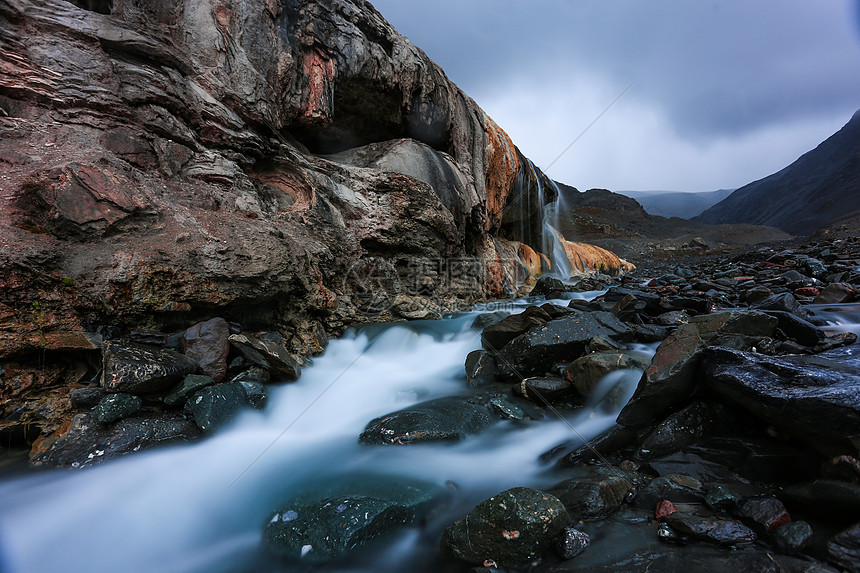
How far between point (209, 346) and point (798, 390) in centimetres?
494

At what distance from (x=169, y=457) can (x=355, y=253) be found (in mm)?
4820

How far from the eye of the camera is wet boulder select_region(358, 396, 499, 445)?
3.06 metres

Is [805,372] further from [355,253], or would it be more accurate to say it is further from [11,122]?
[11,122]

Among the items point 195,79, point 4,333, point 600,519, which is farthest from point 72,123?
point 600,519

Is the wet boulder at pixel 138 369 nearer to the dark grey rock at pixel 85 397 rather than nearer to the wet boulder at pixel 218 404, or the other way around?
the dark grey rock at pixel 85 397

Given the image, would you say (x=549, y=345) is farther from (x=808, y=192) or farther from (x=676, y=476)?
(x=808, y=192)

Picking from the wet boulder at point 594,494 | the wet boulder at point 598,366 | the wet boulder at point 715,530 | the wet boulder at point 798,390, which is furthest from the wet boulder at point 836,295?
the wet boulder at point 715,530

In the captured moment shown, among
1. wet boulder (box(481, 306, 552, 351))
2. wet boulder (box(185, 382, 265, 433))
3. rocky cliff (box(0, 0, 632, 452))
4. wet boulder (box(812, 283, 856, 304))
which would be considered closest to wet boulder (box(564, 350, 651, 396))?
wet boulder (box(481, 306, 552, 351))

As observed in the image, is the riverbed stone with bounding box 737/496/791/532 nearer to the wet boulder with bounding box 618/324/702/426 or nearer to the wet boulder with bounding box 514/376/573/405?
the wet boulder with bounding box 618/324/702/426

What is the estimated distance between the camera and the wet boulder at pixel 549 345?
4023mm

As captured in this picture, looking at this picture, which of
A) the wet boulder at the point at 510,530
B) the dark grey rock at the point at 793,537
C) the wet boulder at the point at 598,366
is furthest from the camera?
the wet boulder at the point at 598,366

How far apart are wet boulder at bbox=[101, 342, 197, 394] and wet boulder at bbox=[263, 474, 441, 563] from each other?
5.94 feet

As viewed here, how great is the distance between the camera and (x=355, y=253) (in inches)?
278

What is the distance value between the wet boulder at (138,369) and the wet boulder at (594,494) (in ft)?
11.4
